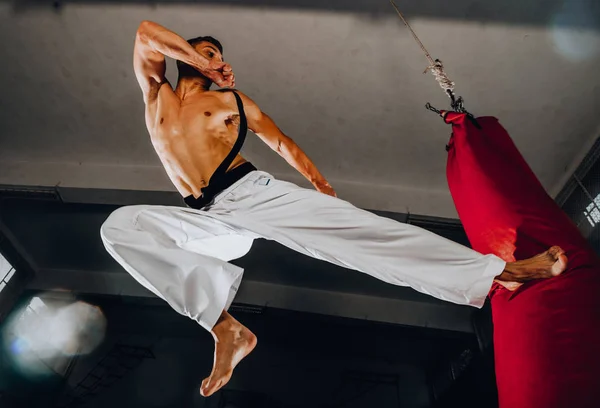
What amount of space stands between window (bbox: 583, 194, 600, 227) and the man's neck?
8.64 feet

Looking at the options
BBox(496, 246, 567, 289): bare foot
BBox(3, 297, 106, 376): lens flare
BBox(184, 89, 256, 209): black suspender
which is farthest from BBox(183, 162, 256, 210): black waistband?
BBox(3, 297, 106, 376): lens flare

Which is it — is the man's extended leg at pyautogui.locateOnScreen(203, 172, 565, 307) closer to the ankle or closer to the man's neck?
the ankle

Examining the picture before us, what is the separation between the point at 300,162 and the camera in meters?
1.80

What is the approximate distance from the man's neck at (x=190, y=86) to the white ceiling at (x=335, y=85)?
3.41ft

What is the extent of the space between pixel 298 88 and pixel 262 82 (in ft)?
0.76

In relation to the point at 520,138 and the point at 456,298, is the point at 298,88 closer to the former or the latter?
the point at 520,138

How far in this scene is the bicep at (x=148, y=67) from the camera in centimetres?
181

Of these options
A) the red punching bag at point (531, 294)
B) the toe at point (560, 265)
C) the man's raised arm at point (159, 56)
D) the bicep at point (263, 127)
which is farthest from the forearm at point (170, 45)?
the toe at point (560, 265)

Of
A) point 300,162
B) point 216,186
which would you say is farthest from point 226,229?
point 300,162

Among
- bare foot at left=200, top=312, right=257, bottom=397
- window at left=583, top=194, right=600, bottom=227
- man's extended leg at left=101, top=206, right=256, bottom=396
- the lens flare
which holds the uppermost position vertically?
window at left=583, top=194, right=600, bottom=227

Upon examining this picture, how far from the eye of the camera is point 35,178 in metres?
3.57

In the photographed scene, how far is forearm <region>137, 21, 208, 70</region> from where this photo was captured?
161 centimetres

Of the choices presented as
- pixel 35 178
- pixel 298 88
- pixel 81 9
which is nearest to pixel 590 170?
pixel 298 88

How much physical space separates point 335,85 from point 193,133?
155 centimetres
